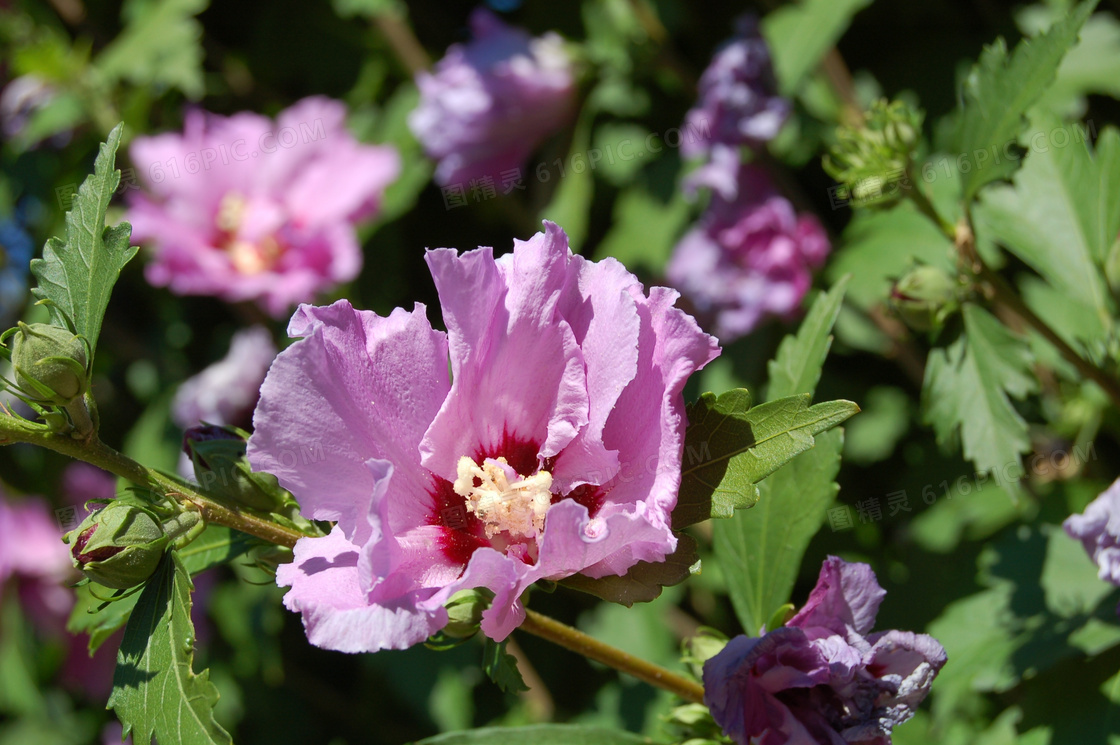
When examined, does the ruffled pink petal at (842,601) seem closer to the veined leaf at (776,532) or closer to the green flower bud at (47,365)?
the veined leaf at (776,532)

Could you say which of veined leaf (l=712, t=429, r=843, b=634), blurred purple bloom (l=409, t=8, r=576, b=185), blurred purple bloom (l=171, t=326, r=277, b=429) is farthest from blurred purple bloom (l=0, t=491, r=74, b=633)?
veined leaf (l=712, t=429, r=843, b=634)

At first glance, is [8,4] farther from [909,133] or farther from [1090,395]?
[1090,395]

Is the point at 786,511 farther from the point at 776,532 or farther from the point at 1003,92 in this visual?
the point at 1003,92

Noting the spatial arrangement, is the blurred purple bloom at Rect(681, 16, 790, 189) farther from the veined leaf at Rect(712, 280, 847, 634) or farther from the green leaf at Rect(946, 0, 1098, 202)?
the veined leaf at Rect(712, 280, 847, 634)

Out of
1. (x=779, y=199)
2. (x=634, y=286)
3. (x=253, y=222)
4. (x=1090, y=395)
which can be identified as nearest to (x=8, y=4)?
(x=253, y=222)

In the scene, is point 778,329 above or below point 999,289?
below

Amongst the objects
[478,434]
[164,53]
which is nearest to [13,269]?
[164,53]
